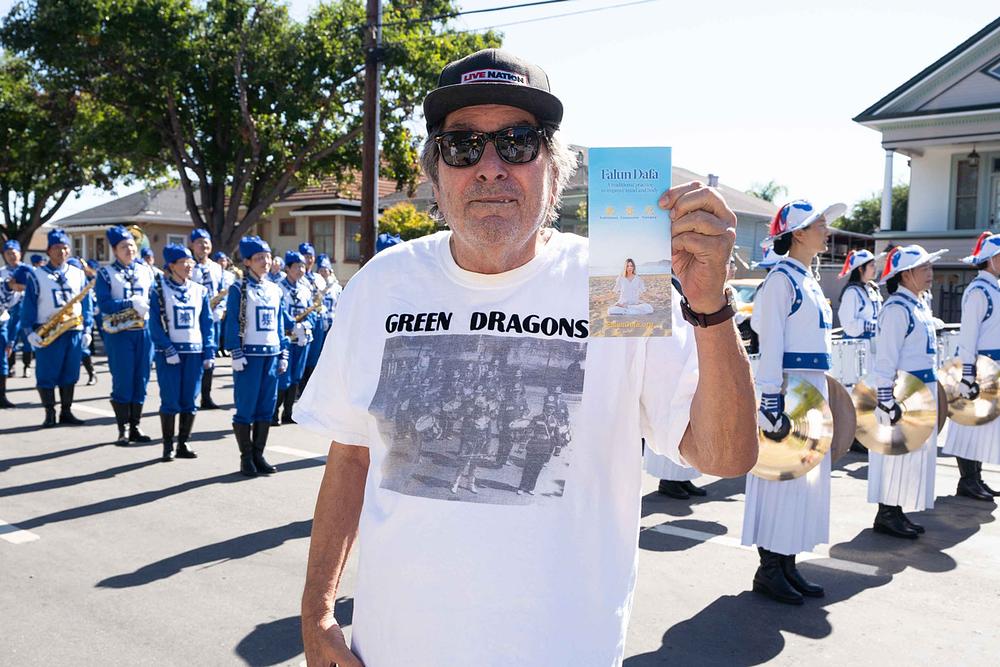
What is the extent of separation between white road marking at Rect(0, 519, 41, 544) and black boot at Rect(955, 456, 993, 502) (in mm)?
8363

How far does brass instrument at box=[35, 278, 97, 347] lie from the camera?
37.6ft

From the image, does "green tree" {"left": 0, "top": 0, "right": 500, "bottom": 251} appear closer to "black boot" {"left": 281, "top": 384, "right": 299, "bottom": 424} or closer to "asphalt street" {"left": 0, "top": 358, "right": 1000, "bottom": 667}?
"black boot" {"left": 281, "top": 384, "right": 299, "bottom": 424}

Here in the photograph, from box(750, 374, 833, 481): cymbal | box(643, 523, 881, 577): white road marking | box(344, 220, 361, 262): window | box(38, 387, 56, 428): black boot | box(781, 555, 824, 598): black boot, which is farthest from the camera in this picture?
box(344, 220, 361, 262): window

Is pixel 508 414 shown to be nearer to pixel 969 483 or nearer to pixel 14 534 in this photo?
pixel 14 534

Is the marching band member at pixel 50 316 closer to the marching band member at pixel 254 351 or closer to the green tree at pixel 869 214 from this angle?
the marching band member at pixel 254 351

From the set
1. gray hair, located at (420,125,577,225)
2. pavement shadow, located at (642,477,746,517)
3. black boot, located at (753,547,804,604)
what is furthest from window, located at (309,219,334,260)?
gray hair, located at (420,125,577,225)

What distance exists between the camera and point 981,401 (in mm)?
8383

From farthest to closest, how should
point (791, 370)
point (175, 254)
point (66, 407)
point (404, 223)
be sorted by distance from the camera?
point (404, 223)
point (66, 407)
point (175, 254)
point (791, 370)

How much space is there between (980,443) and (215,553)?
717 cm

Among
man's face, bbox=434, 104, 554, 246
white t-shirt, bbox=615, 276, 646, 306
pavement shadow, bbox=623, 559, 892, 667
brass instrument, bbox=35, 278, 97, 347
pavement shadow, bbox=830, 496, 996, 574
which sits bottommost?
pavement shadow, bbox=830, 496, 996, 574

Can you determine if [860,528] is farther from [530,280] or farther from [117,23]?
[117,23]

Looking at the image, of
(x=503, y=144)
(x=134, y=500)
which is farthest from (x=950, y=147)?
(x=503, y=144)

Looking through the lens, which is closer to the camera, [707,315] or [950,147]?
[707,315]

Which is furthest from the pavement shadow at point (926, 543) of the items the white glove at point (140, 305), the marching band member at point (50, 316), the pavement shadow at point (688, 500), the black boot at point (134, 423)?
the marching band member at point (50, 316)
